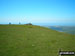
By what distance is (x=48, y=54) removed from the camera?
14.5m

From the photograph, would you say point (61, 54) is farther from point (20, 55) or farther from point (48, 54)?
point (20, 55)

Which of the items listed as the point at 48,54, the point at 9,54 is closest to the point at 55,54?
the point at 48,54

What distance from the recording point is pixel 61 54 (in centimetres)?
1324

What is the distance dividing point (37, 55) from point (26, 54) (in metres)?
1.69

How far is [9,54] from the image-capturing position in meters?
13.9

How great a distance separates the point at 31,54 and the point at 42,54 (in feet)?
5.55

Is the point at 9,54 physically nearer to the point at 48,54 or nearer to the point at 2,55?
the point at 2,55

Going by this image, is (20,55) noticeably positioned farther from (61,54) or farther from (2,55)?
(61,54)

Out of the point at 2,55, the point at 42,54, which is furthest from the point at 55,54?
the point at 2,55

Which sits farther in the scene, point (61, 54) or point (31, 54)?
point (31, 54)

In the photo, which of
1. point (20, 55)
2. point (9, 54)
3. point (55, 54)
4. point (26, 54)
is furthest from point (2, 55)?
point (55, 54)

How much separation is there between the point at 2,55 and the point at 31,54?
4.15 meters

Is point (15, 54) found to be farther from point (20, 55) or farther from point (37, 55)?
point (37, 55)

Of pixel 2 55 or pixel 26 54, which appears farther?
pixel 26 54
